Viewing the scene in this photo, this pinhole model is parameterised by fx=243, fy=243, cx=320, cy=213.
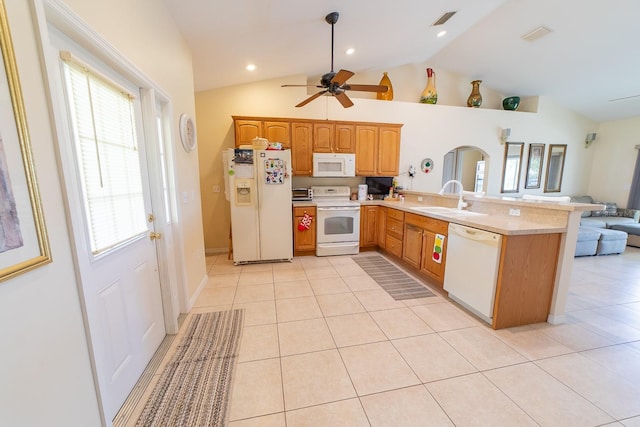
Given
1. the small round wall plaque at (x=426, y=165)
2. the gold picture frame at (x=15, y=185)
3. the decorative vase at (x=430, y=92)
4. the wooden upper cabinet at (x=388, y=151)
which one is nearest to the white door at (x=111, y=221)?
the gold picture frame at (x=15, y=185)

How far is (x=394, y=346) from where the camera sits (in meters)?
2.03

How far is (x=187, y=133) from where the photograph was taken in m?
2.63

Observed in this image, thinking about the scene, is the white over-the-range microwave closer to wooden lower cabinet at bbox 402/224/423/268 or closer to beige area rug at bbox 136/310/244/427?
wooden lower cabinet at bbox 402/224/423/268

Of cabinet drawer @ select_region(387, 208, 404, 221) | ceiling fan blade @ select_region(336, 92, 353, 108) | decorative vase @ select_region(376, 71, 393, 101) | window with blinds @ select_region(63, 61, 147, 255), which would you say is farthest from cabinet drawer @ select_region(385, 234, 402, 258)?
window with blinds @ select_region(63, 61, 147, 255)

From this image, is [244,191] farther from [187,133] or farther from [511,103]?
[511,103]

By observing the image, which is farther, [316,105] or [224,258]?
[316,105]

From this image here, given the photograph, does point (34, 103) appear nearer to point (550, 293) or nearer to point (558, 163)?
point (550, 293)

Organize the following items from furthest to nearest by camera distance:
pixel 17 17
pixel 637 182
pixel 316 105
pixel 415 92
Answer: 1. pixel 637 182
2. pixel 415 92
3. pixel 316 105
4. pixel 17 17

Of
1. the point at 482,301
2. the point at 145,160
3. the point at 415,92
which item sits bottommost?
the point at 482,301

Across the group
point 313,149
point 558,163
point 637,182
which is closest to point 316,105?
point 313,149

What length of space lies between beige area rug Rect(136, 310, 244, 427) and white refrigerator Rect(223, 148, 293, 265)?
1.55 metres

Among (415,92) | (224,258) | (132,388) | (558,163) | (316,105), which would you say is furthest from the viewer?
(558,163)

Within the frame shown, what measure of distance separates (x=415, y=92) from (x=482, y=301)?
14.1 feet

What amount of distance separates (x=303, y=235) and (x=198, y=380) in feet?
8.53
